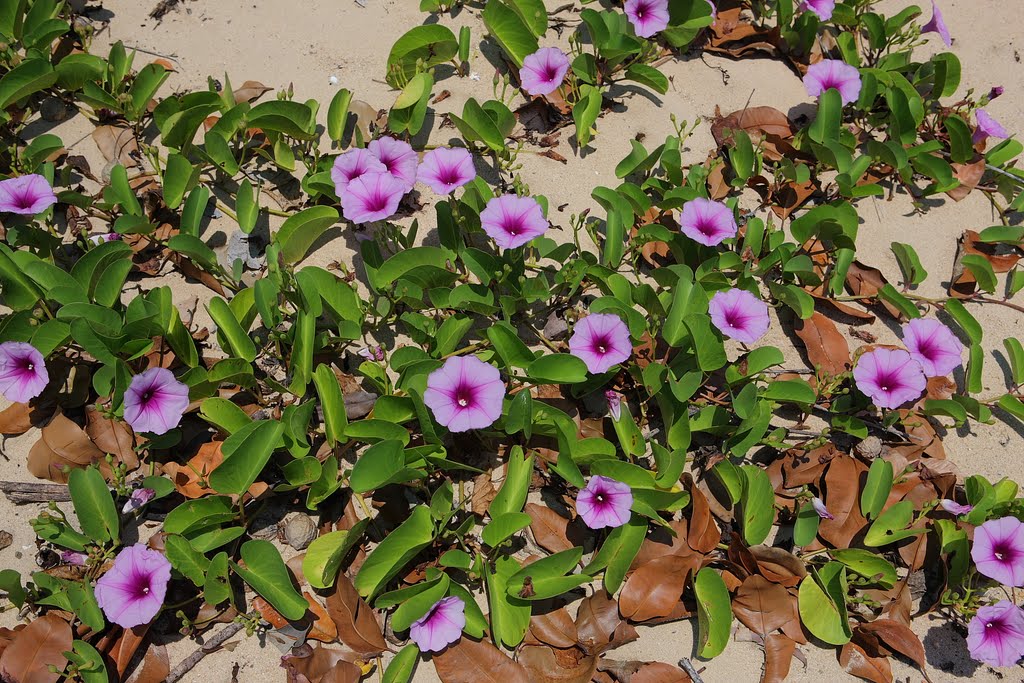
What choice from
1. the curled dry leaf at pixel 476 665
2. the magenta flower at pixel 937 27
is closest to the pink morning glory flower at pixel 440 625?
the curled dry leaf at pixel 476 665

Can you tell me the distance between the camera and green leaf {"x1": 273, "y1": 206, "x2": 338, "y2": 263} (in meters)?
2.52

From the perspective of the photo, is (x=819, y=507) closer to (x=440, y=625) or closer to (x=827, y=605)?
(x=827, y=605)

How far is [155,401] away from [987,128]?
3.03 metres

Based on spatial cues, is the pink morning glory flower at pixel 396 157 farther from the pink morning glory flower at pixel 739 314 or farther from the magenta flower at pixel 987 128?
the magenta flower at pixel 987 128

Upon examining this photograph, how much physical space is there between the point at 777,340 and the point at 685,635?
3.44ft

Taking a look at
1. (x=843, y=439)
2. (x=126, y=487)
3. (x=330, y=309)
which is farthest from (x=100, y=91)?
(x=843, y=439)

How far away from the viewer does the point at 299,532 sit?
2201 millimetres

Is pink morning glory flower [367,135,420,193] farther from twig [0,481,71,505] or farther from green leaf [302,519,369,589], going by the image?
twig [0,481,71,505]

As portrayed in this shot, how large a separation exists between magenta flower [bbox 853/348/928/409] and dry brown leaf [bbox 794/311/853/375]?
15 cm

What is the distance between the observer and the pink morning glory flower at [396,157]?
2.58 metres

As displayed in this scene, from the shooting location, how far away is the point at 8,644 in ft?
6.57

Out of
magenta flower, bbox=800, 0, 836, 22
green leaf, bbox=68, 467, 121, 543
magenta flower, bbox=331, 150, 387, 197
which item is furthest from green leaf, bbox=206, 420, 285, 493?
magenta flower, bbox=800, 0, 836, 22

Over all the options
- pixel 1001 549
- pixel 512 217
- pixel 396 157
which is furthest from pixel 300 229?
pixel 1001 549

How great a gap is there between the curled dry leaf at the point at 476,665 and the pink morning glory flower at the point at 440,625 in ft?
0.13
